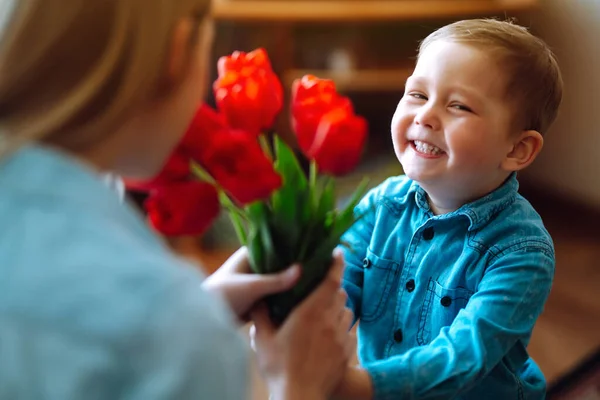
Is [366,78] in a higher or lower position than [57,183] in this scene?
lower

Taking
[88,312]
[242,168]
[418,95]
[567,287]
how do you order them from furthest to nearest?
1. [567,287]
2. [418,95]
3. [242,168]
4. [88,312]

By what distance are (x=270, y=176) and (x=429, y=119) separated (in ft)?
1.12

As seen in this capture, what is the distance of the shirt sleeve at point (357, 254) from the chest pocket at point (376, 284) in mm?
15

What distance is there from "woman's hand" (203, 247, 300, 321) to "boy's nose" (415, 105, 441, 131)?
29 cm

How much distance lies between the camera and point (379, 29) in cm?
260

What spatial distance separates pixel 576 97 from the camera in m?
2.66

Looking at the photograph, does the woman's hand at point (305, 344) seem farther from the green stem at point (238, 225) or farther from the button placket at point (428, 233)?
the button placket at point (428, 233)

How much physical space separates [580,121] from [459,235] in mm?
1958

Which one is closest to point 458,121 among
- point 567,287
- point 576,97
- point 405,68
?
point 567,287

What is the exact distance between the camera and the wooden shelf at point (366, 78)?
2539 millimetres

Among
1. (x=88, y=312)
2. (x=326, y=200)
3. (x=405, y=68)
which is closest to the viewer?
(x=88, y=312)

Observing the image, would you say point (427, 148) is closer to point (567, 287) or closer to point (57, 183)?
point (57, 183)

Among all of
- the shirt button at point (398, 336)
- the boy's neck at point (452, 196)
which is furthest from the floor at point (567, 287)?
the boy's neck at point (452, 196)

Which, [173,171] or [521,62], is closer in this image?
[173,171]
